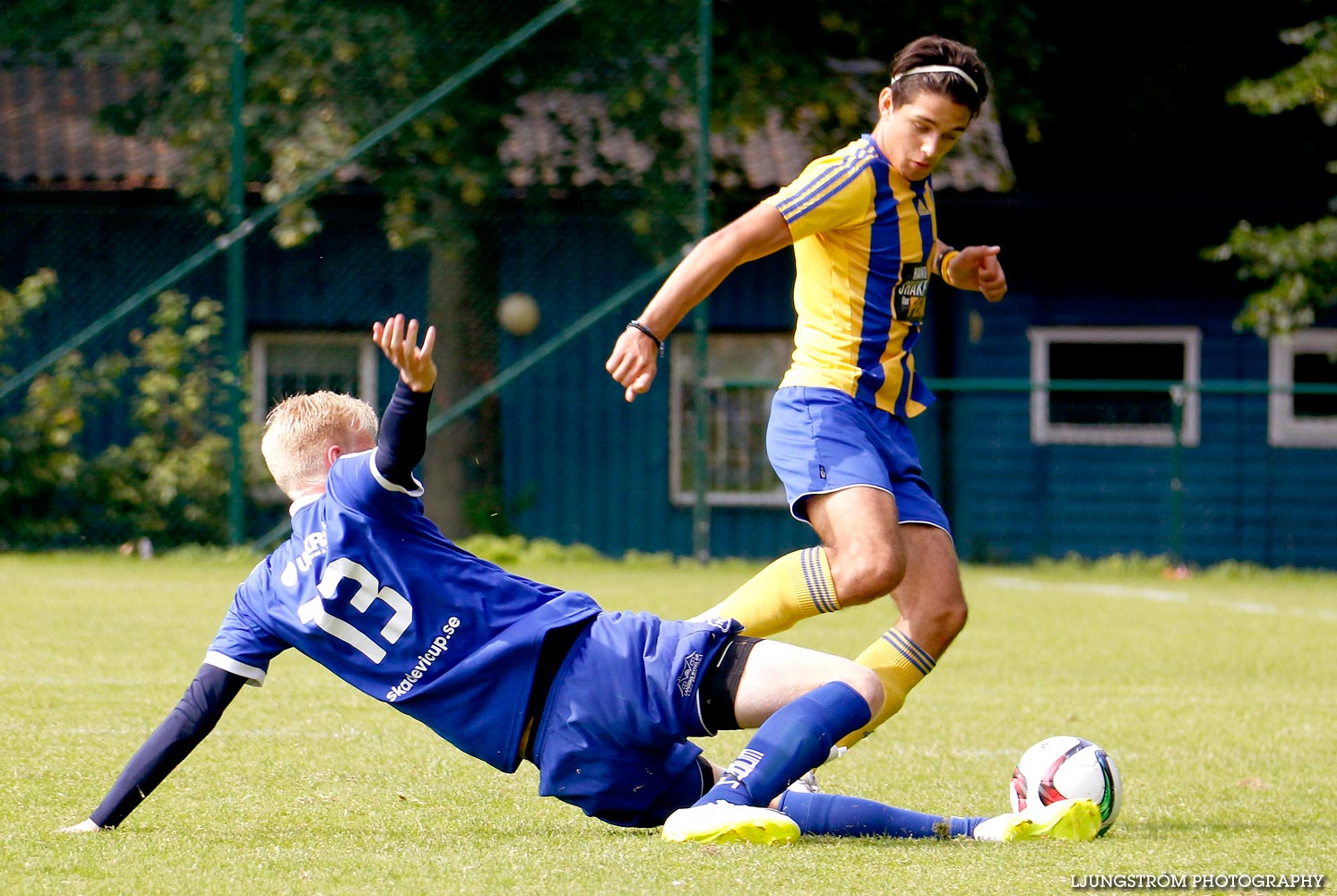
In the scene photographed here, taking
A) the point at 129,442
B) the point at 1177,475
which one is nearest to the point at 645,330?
the point at 129,442

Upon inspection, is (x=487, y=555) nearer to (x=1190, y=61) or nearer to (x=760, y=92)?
(x=760, y=92)

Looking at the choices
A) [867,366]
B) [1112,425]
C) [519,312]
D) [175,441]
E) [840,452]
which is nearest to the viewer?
[840,452]

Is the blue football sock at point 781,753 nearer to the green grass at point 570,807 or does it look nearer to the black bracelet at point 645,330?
the green grass at point 570,807

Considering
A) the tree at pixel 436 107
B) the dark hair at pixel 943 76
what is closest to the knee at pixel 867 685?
the dark hair at pixel 943 76

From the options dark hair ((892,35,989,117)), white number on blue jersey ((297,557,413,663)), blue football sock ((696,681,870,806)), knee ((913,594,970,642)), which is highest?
dark hair ((892,35,989,117))

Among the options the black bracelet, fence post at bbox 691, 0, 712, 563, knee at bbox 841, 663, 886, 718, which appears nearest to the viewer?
knee at bbox 841, 663, 886, 718

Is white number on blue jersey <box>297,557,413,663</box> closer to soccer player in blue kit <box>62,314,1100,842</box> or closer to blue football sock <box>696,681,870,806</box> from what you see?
soccer player in blue kit <box>62,314,1100,842</box>

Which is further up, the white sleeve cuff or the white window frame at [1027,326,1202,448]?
the white window frame at [1027,326,1202,448]

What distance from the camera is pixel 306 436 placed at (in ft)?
12.2

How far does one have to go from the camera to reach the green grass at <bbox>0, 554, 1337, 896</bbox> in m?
3.37

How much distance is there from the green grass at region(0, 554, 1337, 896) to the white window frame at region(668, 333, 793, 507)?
18.3ft

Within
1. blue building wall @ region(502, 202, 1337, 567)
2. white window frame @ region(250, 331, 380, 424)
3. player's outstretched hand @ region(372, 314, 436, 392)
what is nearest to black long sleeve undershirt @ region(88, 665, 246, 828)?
player's outstretched hand @ region(372, 314, 436, 392)

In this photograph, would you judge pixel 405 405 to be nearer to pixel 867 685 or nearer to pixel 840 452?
pixel 867 685

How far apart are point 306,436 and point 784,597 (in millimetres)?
1367
